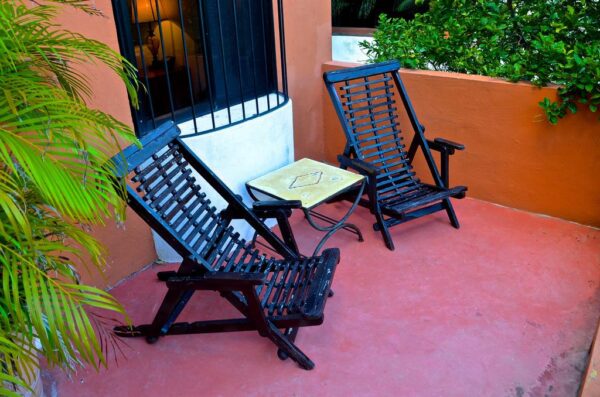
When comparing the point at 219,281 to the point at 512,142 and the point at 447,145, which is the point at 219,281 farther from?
the point at 512,142

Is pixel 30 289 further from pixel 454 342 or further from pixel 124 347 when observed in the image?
pixel 454 342

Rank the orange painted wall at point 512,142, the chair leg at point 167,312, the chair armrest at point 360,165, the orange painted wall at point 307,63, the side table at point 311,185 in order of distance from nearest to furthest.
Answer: the chair leg at point 167,312, the side table at point 311,185, the chair armrest at point 360,165, the orange painted wall at point 512,142, the orange painted wall at point 307,63

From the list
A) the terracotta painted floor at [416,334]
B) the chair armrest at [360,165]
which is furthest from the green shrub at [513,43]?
the chair armrest at [360,165]

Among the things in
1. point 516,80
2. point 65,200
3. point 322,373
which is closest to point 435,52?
point 516,80

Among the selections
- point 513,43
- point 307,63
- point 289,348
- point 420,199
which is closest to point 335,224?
point 420,199

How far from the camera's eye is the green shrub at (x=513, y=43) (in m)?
3.31

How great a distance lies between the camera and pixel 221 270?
2434 millimetres

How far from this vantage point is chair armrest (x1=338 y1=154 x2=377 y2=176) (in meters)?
3.22

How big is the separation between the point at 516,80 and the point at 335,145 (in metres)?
1.68

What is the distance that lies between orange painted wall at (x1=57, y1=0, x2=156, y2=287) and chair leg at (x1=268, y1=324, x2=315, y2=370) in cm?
83

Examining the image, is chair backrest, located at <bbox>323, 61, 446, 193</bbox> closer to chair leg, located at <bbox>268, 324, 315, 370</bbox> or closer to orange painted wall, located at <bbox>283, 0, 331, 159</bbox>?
orange painted wall, located at <bbox>283, 0, 331, 159</bbox>

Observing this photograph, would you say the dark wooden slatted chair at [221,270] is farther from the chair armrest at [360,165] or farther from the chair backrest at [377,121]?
the chair backrest at [377,121]

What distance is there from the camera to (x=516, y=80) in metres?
3.56

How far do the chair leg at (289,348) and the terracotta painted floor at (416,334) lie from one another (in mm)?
45
